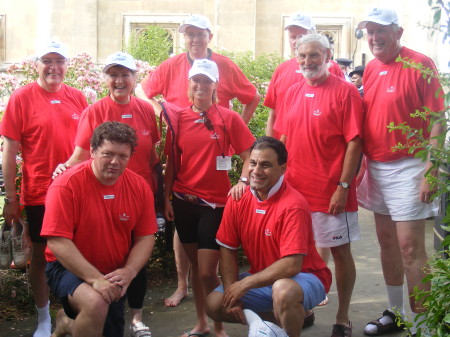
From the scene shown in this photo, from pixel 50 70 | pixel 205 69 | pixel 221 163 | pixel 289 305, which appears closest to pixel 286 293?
pixel 289 305

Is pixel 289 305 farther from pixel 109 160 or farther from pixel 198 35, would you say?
pixel 198 35

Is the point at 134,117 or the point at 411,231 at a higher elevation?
the point at 134,117

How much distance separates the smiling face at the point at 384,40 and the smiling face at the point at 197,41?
1557mm

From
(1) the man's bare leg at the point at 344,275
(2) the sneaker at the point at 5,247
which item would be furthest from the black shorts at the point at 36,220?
(1) the man's bare leg at the point at 344,275

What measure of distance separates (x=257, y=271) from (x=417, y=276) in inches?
47.5

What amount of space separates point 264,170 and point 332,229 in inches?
32.7

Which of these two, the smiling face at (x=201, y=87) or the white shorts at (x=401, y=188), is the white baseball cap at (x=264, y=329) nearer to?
the white shorts at (x=401, y=188)

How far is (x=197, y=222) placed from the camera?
5.58m

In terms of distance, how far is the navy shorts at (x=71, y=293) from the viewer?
15.5 ft

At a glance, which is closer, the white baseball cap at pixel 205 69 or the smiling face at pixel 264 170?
the smiling face at pixel 264 170

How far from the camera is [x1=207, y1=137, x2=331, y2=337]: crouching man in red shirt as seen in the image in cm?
473

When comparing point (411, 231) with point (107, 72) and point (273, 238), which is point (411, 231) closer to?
point (273, 238)

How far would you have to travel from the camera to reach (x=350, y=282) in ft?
18.2

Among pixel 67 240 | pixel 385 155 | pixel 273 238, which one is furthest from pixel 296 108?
pixel 67 240
